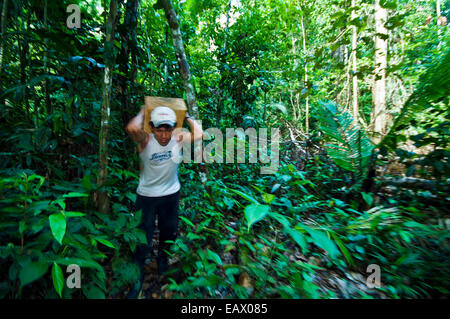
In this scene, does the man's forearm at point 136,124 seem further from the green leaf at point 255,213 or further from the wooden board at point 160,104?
the green leaf at point 255,213

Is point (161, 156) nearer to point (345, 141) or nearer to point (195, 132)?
point (195, 132)

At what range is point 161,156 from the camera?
182 centimetres

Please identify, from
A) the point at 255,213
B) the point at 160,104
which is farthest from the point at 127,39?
the point at 255,213

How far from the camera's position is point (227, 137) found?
3.60 metres

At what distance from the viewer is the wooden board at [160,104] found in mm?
1780

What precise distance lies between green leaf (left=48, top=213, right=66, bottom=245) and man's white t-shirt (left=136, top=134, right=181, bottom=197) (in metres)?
0.71

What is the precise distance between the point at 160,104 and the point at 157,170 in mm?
600

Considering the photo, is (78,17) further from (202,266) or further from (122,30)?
(202,266)

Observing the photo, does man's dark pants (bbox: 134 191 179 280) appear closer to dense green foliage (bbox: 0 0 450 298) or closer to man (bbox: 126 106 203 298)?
man (bbox: 126 106 203 298)

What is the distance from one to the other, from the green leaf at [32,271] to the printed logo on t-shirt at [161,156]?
97 centimetres

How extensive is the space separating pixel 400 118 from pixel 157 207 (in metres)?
3.48

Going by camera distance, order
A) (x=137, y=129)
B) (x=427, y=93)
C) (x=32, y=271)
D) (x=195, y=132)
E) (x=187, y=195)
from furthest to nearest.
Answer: (x=187, y=195) < (x=427, y=93) < (x=195, y=132) < (x=137, y=129) < (x=32, y=271)

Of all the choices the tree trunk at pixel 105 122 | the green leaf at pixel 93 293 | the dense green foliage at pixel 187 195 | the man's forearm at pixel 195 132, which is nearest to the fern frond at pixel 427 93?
the dense green foliage at pixel 187 195

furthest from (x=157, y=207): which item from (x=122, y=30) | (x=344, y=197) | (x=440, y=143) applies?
(x=440, y=143)
